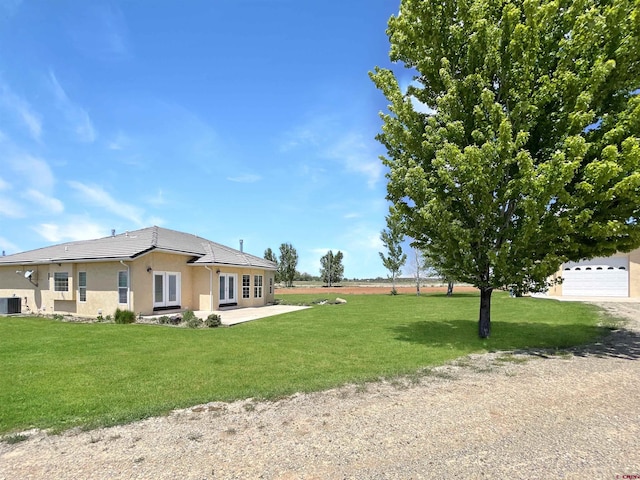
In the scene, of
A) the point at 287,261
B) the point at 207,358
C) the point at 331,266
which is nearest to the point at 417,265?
the point at 287,261

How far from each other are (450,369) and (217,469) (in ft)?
17.6

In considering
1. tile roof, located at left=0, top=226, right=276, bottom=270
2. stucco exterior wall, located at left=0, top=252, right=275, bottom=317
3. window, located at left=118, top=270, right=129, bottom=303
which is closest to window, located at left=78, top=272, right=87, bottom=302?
stucco exterior wall, located at left=0, top=252, right=275, bottom=317

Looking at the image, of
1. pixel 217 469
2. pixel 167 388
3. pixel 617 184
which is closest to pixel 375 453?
pixel 217 469

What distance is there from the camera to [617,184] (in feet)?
26.6

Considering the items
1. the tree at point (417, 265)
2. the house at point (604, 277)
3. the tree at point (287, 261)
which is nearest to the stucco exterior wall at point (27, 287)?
the tree at point (417, 265)

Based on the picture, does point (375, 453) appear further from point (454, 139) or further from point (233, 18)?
point (233, 18)

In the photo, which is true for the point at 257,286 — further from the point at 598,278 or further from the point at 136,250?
the point at 598,278

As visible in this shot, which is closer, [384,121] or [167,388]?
[167,388]

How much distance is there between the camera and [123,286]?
17.1 metres

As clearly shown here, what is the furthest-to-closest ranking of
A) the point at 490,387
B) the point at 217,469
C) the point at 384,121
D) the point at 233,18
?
the point at 233,18 → the point at 384,121 → the point at 490,387 → the point at 217,469

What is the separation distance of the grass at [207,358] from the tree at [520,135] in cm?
284

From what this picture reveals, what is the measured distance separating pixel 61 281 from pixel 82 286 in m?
1.67

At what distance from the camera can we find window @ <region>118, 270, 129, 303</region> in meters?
17.0

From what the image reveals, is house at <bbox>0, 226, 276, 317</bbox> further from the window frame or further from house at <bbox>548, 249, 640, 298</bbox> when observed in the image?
house at <bbox>548, 249, 640, 298</bbox>
